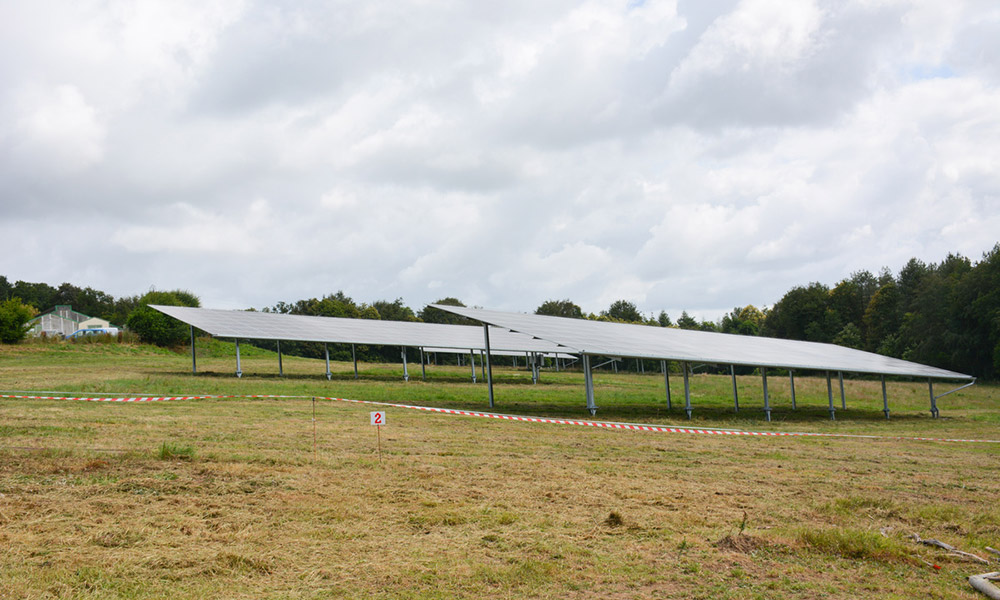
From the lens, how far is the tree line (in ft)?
180

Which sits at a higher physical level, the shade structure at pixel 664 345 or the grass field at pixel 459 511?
the shade structure at pixel 664 345

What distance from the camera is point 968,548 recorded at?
24.0ft

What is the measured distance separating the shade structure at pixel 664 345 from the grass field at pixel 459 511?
5.20 metres

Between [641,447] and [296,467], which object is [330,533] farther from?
[641,447]

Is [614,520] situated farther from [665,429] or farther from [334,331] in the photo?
[334,331]

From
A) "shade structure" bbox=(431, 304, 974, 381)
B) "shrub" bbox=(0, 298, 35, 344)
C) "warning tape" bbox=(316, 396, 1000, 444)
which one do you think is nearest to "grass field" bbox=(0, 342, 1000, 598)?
"warning tape" bbox=(316, 396, 1000, 444)

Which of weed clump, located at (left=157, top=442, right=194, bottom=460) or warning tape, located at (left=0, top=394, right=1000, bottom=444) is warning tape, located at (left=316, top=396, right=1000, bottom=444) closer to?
warning tape, located at (left=0, top=394, right=1000, bottom=444)

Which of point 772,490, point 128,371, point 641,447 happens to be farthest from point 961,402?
point 128,371

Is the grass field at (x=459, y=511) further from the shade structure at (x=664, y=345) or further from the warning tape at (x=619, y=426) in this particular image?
the shade structure at (x=664, y=345)

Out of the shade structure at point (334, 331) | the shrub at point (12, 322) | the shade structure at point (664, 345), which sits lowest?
the shade structure at point (664, 345)

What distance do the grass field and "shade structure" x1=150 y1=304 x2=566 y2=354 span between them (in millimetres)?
16210

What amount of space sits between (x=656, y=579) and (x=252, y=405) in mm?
15795

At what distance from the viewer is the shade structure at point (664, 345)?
21.9 metres

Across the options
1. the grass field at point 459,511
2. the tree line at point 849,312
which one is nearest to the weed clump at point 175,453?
Result: the grass field at point 459,511
